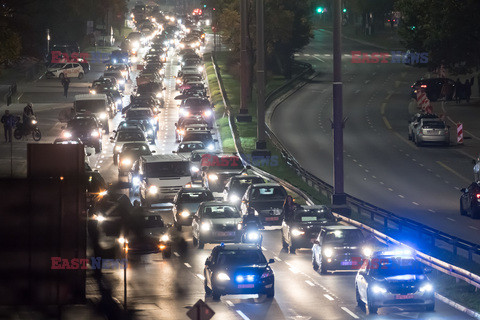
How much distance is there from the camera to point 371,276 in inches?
1030

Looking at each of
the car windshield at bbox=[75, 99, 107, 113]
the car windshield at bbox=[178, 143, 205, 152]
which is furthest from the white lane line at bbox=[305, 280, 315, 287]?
the car windshield at bbox=[75, 99, 107, 113]

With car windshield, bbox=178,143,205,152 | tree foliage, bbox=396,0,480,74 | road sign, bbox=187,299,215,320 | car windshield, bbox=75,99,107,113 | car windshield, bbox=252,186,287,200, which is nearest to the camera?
road sign, bbox=187,299,215,320

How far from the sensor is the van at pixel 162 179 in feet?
151

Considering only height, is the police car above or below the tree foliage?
below

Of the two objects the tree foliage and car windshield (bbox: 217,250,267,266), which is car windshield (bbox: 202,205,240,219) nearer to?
car windshield (bbox: 217,250,267,266)

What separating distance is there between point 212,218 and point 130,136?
2246 centimetres

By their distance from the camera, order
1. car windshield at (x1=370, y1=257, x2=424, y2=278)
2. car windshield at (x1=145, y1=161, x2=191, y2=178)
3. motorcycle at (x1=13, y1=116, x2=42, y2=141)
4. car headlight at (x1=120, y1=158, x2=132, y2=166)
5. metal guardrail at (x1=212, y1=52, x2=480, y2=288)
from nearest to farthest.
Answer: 1. car windshield at (x1=370, y1=257, x2=424, y2=278)
2. metal guardrail at (x1=212, y1=52, x2=480, y2=288)
3. car windshield at (x1=145, y1=161, x2=191, y2=178)
4. car headlight at (x1=120, y1=158, x2=132, y2=166)
5. motorcycle at (x1=13, y1=116, x2=42, y2=141)

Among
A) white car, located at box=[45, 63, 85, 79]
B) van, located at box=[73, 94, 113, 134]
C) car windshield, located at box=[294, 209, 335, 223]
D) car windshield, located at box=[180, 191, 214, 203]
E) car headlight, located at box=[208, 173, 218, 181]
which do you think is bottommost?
car windshield, located at box=[294, 209, 335, 223]

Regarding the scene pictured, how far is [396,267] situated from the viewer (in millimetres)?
26328

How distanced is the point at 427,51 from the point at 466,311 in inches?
2848

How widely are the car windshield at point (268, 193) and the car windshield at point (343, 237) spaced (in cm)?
992

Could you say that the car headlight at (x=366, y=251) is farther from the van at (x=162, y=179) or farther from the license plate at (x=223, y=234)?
the van at (x=162, y=179)

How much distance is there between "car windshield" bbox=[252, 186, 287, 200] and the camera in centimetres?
4244

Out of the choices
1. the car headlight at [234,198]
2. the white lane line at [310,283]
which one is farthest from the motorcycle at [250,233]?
the car headlight at [234,198]
